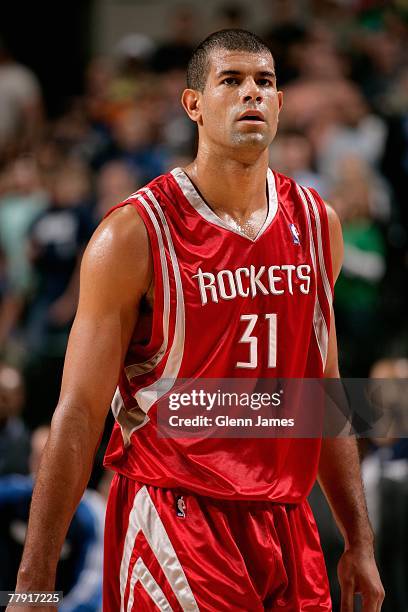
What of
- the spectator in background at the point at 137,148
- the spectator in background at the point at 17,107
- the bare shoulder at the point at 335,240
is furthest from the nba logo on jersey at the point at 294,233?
the spectator in background at the point at 17,107

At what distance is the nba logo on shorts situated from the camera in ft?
9.82

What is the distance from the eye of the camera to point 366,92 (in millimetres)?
9500

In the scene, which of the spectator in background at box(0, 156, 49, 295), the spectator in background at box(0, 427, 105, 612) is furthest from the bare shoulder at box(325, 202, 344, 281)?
the spectator in background at box(0, 156, 49, 295)

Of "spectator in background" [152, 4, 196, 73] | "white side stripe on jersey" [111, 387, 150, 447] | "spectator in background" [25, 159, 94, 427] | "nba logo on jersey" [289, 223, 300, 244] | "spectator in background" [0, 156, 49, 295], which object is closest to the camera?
"white side stripe on jersey" [111, 387, 150, 447]

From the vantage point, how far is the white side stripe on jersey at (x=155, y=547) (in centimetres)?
292

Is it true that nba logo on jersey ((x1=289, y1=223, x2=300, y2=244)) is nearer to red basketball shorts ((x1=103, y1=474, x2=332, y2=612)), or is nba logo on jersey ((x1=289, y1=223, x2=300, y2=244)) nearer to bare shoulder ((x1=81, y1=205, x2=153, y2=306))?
bare shoulder ((x1=81, y1=205, x2=153, y2=306))

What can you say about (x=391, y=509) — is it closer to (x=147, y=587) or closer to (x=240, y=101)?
(x=147, y=587)

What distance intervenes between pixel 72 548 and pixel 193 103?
2.72 m

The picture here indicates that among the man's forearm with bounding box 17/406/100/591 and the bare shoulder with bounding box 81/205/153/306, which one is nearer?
the man's forearm with bounding box 17/406/100/591

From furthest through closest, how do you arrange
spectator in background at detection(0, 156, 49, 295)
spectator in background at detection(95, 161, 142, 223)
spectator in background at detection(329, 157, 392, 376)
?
1. spectator in background at detection(0, 156, 49, 295)
2. spectator in background at detection(95, 161, 142, 223)
3. spectator in background at detection(329, 157, 392, 376)

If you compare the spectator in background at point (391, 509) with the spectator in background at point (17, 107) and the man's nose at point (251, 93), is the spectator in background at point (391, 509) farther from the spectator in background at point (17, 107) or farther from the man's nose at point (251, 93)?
the spectator in background at point (17, 107)

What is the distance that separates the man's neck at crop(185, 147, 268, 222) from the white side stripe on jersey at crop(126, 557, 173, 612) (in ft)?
3.31

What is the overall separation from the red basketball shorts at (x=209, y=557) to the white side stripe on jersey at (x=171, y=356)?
24 centimetres

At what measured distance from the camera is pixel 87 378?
9.52 ft
